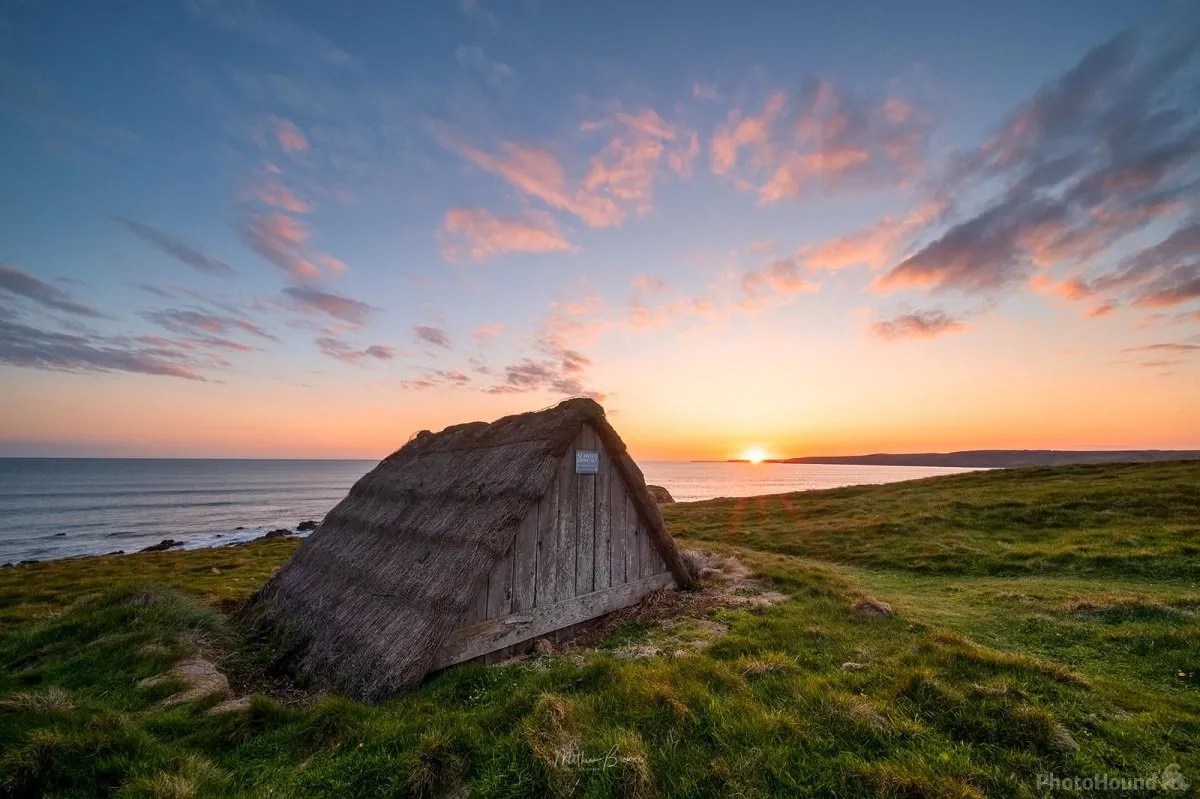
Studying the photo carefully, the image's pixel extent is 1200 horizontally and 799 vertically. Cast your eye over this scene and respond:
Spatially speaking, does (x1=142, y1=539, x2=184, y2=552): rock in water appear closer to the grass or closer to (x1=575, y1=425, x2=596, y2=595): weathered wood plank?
the grass

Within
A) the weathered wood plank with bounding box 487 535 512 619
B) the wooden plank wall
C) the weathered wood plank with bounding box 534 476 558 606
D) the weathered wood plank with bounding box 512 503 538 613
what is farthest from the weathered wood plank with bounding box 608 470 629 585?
the weathered wood plank with bounding box 487 535 512 619

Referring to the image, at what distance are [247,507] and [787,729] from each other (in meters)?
81.5

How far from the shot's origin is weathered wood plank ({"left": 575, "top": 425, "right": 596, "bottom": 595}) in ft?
28.2

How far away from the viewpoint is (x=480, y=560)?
712 cm

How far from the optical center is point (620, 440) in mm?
9266

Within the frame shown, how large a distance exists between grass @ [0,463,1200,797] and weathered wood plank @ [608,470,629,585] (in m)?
1.14

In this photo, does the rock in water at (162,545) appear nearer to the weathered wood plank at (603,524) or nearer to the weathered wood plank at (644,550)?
the weathered wood plank at (603,524)

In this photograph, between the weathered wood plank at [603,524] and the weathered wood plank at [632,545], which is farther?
the weathered wood plank at [632,545]

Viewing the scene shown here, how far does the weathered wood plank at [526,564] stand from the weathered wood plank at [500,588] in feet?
0.27

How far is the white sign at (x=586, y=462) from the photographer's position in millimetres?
8625

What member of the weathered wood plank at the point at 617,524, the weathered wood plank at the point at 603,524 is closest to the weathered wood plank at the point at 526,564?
the weathered wood plank at the point at 603,524

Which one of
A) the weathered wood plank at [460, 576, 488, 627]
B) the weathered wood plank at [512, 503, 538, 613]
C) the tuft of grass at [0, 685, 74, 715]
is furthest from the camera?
the weathered wood plank at [512, 503, 538, 613]

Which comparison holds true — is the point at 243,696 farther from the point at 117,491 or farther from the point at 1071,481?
the point at 117,491

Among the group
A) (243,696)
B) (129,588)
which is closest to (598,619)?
(243,696)
